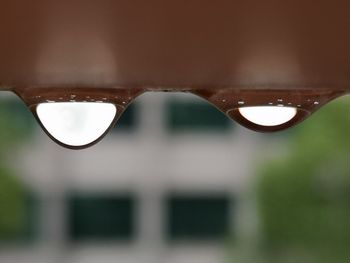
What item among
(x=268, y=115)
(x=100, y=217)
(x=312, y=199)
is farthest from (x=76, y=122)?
(x=100, y=217)

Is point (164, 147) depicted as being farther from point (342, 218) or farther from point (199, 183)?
point (342, 218)

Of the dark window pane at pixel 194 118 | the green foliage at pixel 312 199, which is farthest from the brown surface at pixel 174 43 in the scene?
the dark window pane at pixel 194 118

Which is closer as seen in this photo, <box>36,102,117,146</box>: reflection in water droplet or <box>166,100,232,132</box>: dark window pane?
<box>36,102,117,146</box>: reflection in water droplet

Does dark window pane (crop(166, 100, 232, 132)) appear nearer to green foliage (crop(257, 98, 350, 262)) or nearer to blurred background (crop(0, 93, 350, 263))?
blurred background (crop(0, 93, 350, 263))

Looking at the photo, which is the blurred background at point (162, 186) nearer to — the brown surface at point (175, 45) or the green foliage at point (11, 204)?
the green foliage at point (11, 204)

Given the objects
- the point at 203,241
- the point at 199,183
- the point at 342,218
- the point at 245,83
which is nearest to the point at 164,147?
the point at 199,183

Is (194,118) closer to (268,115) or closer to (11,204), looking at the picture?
(11,204)

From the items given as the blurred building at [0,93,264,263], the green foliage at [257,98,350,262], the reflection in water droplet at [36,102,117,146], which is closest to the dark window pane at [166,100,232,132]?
the blurred building at [0,93,264,263]
